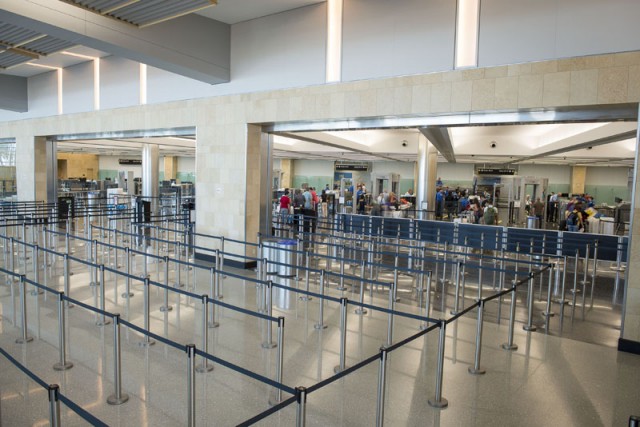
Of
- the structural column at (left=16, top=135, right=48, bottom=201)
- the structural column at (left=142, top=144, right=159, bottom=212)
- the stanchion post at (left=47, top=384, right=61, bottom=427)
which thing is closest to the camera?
the stanchion post at (left=47, top=384, right=61, bottom=427)

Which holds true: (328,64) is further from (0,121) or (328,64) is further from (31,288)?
(0,121)

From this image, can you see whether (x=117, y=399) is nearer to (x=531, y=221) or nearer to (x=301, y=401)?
(x=301, y=401)

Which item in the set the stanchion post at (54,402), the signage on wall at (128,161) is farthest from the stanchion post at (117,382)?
the signage on wall at (128,161)

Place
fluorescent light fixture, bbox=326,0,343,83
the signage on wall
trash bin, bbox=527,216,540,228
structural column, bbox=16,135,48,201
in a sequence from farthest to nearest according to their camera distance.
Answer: the signage on wall < structural column, bbox=16,135,48,201 < trash bin, bbox=527,216,540,228 < fluorescent light fixture, bbox=326,0,343,83

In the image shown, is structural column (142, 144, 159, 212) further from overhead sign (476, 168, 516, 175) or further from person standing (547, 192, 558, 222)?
person standing (547, 192, 558, 222)

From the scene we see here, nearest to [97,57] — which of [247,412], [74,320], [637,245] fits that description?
[74,320]

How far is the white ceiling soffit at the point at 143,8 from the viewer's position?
25.1 feet

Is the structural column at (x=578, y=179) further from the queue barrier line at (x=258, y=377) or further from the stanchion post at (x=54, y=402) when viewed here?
the stanchion post at (x=54, y=402)

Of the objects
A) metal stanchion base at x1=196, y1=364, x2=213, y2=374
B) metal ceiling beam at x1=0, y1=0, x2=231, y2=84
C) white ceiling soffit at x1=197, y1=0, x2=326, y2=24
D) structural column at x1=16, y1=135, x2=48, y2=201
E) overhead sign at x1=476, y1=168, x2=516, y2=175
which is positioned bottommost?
metal stanchion base at x1=196, y1=364, x2=213, y2=374

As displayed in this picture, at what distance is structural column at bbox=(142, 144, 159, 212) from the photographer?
26594mm

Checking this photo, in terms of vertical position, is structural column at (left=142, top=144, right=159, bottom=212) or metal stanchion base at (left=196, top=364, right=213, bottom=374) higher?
structural column at (left=142, top=144, right=159, bottom=212)

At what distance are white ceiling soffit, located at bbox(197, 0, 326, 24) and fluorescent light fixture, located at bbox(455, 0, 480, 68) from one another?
3.16m

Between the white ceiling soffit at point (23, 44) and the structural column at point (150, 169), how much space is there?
14.1 meters

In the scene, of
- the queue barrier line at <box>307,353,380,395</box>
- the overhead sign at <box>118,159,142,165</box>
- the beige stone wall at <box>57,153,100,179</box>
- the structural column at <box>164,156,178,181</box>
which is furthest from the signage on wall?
the queue barrier line at <box>307,353,380,395</box>
